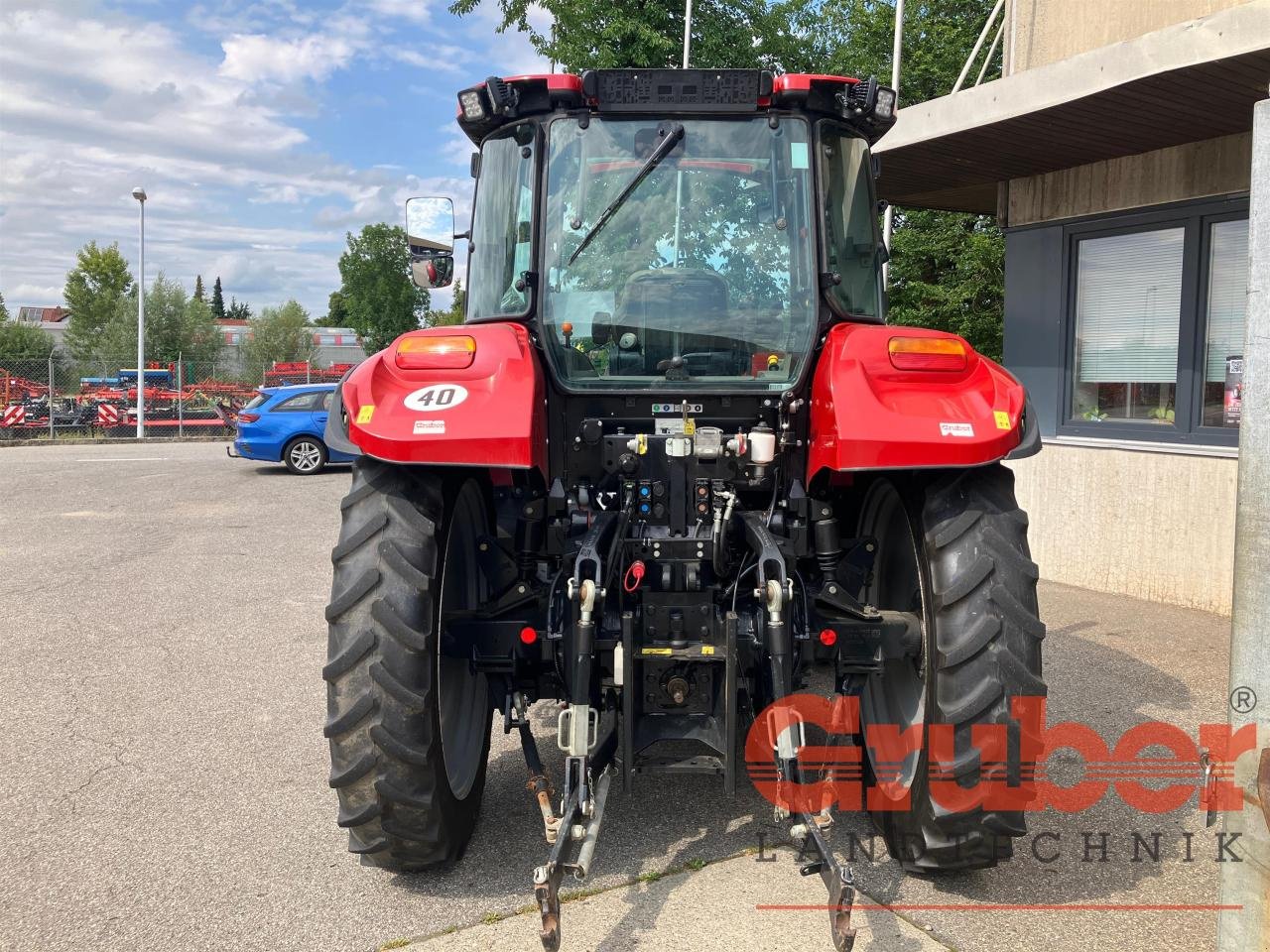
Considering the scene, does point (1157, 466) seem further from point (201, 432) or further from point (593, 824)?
point (201, 432)

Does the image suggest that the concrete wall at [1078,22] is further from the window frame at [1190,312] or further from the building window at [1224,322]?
the building window at [1224,322]

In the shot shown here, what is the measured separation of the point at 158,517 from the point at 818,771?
10.5 m

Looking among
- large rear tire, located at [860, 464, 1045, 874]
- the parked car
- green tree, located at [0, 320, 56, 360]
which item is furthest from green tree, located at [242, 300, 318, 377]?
large rear tire, located at [860, 464, 1045, 874]

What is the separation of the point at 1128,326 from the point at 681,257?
583 cm

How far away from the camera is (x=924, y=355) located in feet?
11.2

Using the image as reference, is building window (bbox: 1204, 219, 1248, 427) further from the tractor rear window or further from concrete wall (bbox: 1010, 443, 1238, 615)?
the tractor rear window

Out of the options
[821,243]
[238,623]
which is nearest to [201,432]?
[238,623]

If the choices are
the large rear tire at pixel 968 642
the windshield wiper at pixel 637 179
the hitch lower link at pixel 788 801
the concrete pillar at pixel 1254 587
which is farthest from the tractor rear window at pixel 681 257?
the concrete pillar at pixel 1254 587

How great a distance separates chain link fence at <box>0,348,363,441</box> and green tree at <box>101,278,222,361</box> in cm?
953

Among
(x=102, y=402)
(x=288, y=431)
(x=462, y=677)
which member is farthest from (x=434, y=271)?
(x=102, y=402)

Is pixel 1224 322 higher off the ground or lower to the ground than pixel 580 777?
higher

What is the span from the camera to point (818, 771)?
4.08 meters

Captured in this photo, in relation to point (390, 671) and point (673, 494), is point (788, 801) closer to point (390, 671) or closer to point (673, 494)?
point (673, 494)

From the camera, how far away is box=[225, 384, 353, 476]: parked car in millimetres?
17344
